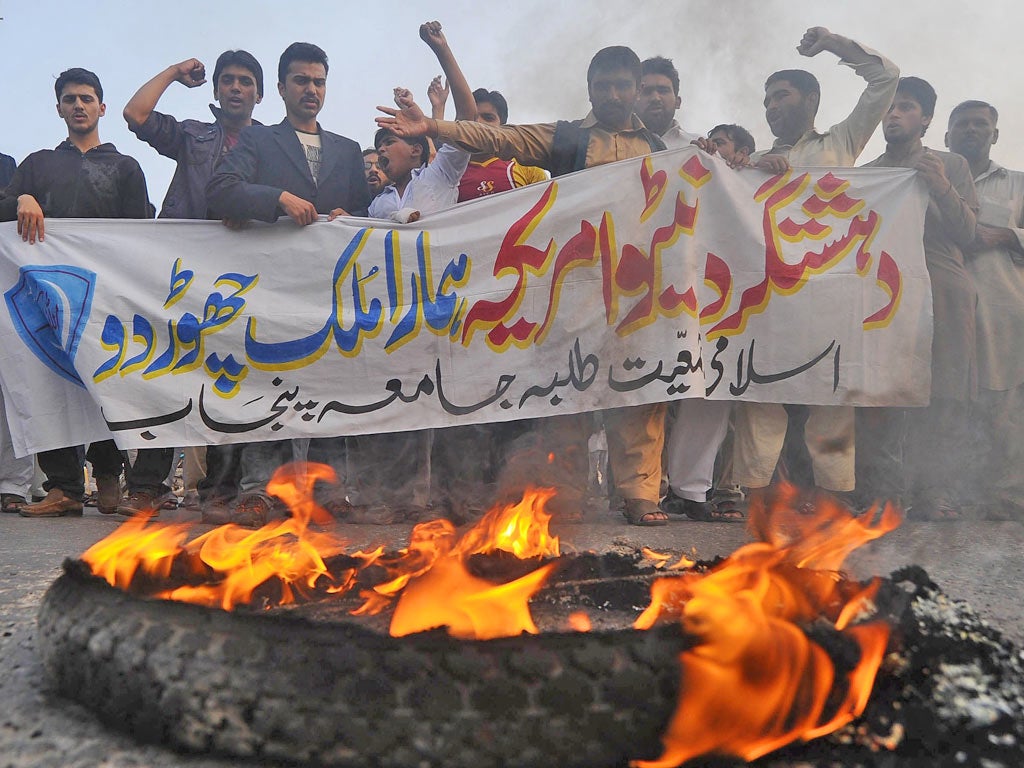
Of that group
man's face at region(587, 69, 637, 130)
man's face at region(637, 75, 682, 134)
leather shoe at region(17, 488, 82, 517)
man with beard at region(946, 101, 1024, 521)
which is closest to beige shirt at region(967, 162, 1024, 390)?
man with beard at region(946, 101, 1024, 521)

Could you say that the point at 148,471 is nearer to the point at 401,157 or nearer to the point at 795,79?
the point at 401,157

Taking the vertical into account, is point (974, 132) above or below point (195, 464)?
above

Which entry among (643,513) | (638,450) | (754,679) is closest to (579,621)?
(754,679)

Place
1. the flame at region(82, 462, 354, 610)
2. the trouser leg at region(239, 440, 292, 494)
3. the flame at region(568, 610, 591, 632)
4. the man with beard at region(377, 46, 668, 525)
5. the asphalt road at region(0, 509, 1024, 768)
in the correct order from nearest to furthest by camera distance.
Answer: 1. the asphalt road at region(0, 509, 1024, 768)
2. the flame at region(82, 462, 354, 610)
3. the flame at region(568, 610, 591, 632)
4. the man with beard at region(377, 46, 668, 525)
5. the trouser leg at region(239, 440, 292, 494)

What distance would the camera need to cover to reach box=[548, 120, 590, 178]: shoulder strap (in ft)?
16.5

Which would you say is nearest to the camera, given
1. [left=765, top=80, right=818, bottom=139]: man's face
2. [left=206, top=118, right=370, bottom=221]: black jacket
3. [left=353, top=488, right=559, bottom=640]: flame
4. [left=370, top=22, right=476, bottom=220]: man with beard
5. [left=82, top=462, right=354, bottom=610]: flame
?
[left=353, top=488, right=559, bottom=640]: flame

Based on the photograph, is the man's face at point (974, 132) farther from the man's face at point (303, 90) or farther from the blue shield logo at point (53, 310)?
the blue shield logo at point (53, 310)

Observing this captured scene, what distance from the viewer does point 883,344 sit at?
4.98 meters

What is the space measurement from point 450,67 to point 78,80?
2.38 metres

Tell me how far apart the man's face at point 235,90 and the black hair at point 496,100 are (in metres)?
1.61

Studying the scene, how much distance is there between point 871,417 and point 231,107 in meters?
4.48

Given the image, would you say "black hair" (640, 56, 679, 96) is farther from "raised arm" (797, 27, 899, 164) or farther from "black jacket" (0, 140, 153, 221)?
"black jacket" (0, 140, 153, 221)

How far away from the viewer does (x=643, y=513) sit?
4.57 metres

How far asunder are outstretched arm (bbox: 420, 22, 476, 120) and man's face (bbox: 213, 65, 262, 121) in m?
1.24
